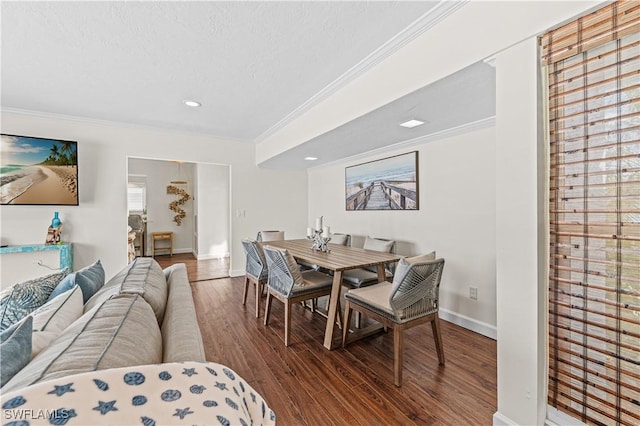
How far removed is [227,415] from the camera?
0.66 metres

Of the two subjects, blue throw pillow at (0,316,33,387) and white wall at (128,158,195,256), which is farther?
white wall at (128,158,195,256)

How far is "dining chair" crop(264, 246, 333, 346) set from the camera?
2459 millimetres

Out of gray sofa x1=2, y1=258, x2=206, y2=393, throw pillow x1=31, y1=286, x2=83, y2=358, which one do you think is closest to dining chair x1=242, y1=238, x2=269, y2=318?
gray sofa x1=2, y1=258, x2=206, y2=393

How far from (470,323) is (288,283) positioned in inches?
77.5

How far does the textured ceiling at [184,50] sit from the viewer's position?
5.64 ft

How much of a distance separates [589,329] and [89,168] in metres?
5.43

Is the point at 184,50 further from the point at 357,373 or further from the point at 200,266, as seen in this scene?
the point at 200,266

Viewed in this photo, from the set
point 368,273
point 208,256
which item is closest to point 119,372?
point 368,273

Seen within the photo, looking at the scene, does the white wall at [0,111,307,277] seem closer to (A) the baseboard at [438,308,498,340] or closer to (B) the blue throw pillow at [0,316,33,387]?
(A) the baseboard at [438,308,498,340]

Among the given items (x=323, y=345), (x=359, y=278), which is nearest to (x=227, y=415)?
(x=323, y=345)

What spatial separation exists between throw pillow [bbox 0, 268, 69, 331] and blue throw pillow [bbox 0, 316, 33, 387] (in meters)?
0.48

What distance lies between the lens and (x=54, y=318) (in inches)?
39.8

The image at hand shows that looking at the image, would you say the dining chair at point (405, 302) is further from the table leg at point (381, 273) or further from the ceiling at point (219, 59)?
the ceiling at point (219, 59)

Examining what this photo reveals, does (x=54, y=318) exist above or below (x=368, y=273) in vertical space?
above
